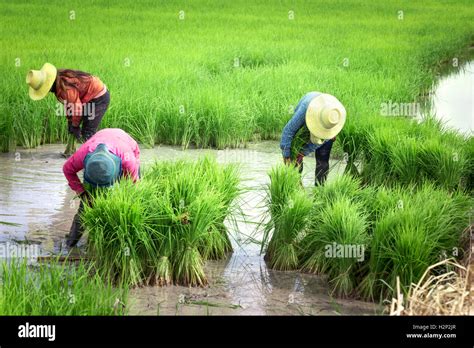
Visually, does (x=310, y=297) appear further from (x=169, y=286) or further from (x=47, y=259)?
(x=47, y=259)

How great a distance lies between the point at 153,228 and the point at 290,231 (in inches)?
28.0

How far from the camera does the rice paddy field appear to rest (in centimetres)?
473

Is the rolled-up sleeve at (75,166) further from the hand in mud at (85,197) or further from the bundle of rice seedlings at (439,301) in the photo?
the bundle of rice seedlings at (439,301)

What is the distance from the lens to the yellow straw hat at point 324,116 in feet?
18.0

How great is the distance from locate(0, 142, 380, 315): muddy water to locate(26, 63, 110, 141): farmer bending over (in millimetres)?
395

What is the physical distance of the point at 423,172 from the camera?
632cm

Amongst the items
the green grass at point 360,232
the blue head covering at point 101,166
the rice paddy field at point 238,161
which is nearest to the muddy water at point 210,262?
the rice paddy field at point 238,161

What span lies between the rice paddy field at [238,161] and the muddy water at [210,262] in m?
0.01

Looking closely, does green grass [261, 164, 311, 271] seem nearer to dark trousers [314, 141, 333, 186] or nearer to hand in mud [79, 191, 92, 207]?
dark trousers [314, 141, 333, 186]

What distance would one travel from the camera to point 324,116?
5492mm

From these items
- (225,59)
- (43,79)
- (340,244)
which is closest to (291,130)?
(340,244)

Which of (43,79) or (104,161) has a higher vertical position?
(43,79)

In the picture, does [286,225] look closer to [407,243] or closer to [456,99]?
[407,243]

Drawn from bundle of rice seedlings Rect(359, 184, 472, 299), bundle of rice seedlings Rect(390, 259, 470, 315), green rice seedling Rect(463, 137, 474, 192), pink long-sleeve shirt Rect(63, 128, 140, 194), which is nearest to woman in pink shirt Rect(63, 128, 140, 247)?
pink long-sleeve shirt Rect(63, 128, 140, 194)
